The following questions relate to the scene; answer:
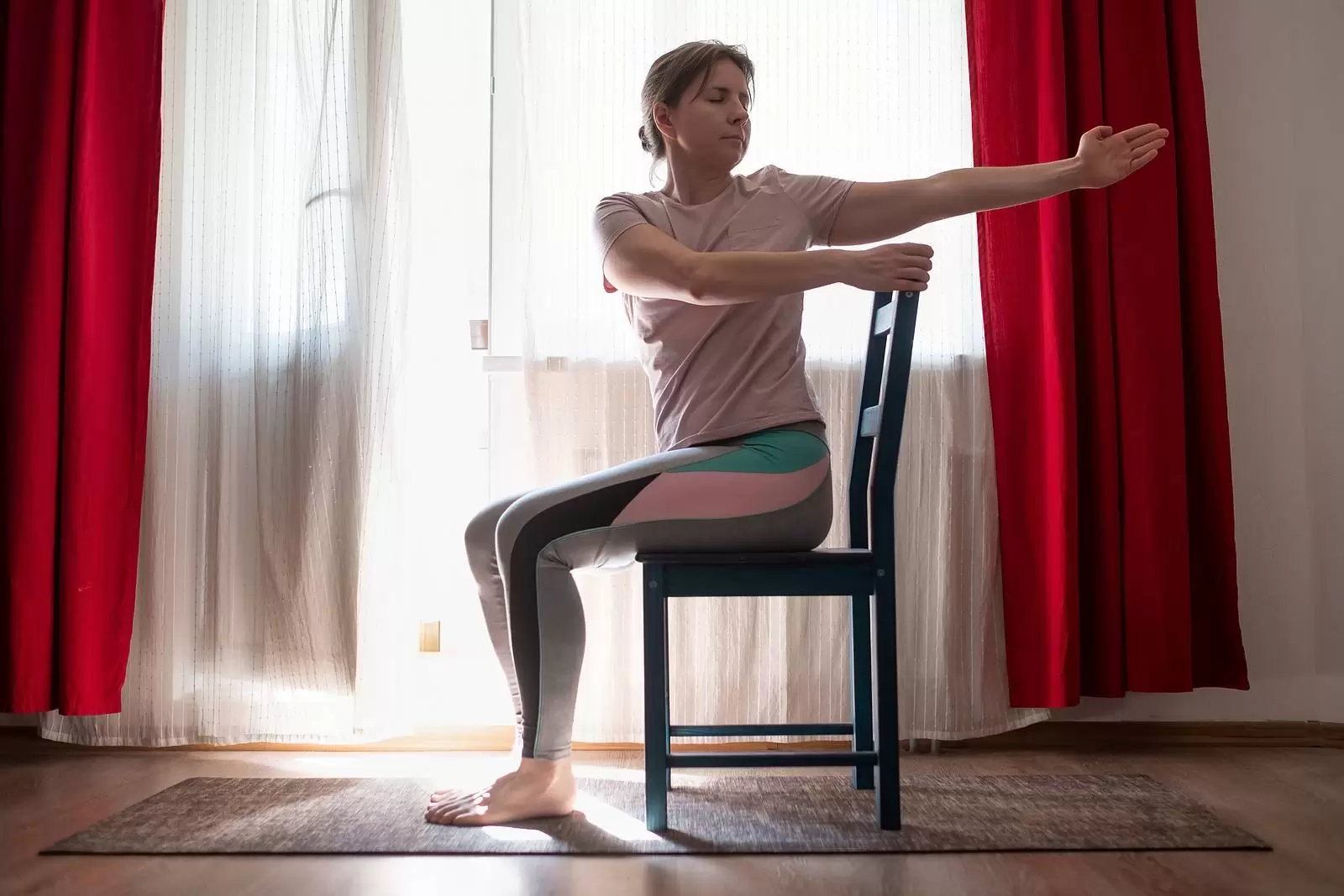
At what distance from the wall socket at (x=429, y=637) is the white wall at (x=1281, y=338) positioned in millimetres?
1379

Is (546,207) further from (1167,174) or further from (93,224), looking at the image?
(1167,174)

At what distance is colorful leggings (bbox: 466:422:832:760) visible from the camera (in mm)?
1606

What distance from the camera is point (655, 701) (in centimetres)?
160

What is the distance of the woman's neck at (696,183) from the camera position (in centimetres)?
183

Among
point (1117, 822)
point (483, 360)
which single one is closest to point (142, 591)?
point (483, 360)

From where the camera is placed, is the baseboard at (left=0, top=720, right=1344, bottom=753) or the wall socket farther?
the wall socket

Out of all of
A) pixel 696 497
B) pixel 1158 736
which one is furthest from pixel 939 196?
pixel 1158 736

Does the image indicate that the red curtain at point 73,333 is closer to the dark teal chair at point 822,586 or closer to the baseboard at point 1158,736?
the dark teal chair at point 822,586

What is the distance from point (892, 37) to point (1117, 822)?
1.62 metres

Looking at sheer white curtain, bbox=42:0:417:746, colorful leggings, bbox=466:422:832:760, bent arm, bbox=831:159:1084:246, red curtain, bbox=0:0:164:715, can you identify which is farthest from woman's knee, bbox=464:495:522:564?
red curtain, bbox=0:0:164:715

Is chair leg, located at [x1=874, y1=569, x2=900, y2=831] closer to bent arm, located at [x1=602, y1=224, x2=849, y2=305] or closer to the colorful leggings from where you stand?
the colorful leggings

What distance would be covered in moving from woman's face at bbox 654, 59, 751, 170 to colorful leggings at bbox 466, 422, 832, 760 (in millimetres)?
501

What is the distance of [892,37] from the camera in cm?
230

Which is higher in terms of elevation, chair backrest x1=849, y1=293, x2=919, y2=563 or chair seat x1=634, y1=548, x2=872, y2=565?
chair backrest x1=849, y1=293, x2=919, y2=563
